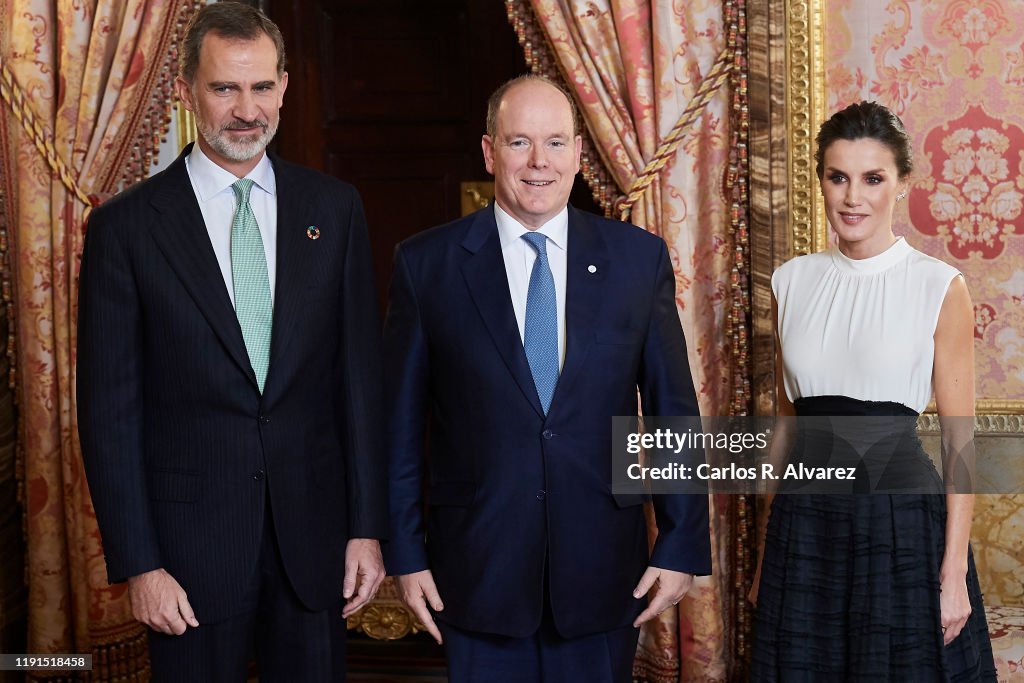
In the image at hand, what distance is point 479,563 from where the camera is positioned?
6.75 feet

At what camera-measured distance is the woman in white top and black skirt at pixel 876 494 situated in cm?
213

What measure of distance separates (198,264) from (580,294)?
0.72m

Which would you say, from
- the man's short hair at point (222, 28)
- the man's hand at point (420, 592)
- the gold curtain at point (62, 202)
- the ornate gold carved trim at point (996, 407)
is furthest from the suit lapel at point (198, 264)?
the ornate gold carved trim at point (996, 407)

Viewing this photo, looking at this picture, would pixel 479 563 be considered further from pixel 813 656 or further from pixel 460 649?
pixel 813 656

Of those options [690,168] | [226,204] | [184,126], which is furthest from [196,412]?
[184,126]

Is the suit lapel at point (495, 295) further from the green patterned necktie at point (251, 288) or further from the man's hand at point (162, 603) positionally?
the man's hand at point (162, 603)

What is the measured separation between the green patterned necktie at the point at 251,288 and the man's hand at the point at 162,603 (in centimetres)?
39

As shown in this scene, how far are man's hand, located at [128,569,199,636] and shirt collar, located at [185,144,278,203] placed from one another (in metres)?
0.71

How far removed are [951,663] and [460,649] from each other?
965mm

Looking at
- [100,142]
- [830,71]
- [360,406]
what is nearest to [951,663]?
[360,406]

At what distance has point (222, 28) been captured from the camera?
6.74 feet

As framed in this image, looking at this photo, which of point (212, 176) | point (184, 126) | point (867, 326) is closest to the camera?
point (212, 176)

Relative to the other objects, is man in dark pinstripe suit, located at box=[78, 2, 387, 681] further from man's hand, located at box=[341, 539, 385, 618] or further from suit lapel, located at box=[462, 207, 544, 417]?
suit lapel, located at box=[462, 207, 544, 417]

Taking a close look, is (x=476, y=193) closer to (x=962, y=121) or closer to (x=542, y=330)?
(x=962, y=121)
